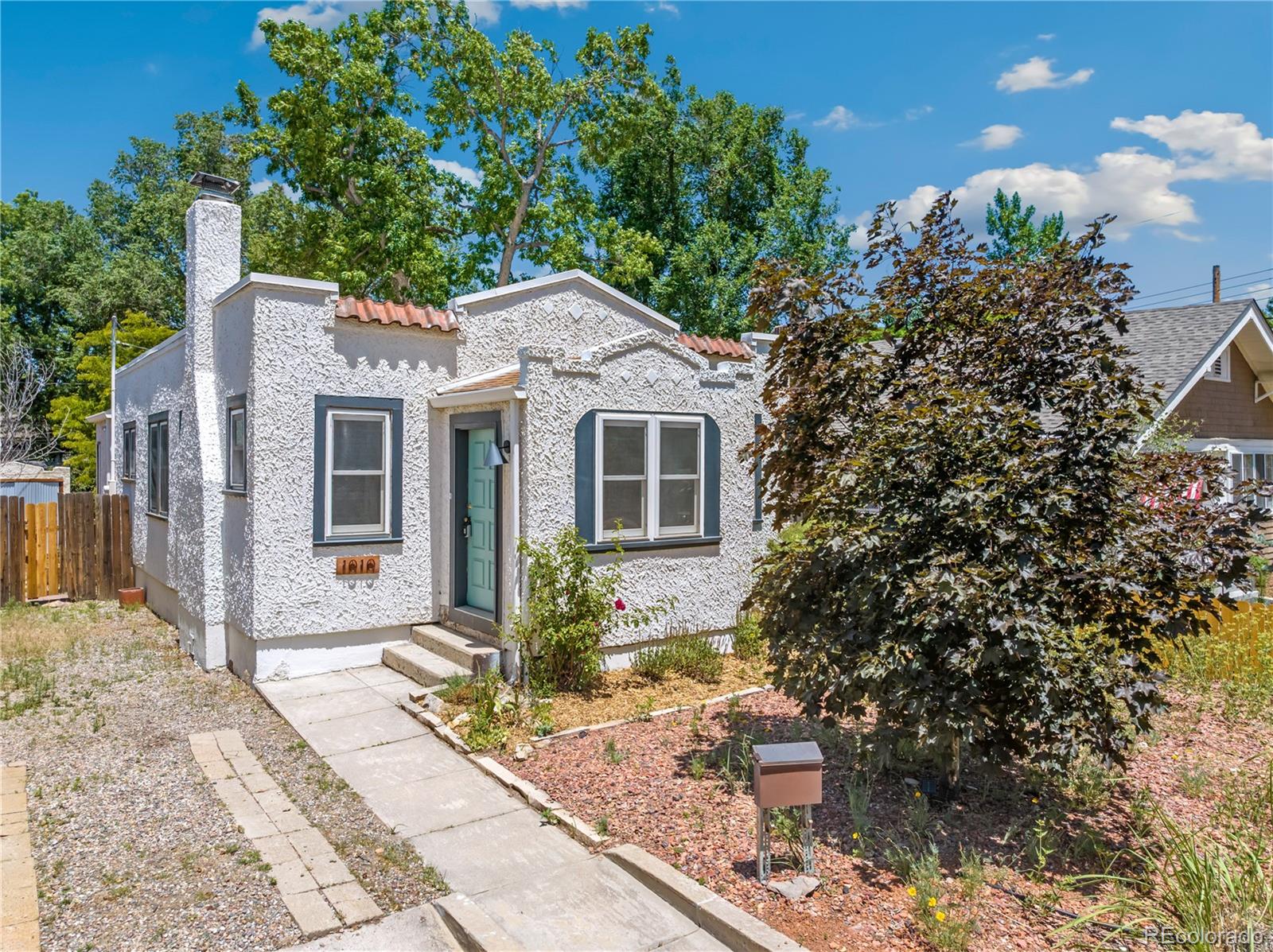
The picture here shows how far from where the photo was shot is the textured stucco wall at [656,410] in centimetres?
777

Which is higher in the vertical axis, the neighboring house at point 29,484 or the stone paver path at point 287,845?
the neighboring house at point 29,484

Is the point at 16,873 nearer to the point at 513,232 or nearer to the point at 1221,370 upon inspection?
the point at 513,232

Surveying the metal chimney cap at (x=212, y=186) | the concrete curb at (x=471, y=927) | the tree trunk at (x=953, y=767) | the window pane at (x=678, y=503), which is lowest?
the concrete curb at (x=471, y=927)

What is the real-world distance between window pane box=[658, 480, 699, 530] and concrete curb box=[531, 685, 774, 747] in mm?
2006

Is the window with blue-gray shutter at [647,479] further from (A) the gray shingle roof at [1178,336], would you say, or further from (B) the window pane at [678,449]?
(A) the gray shingle roof at [1178,336]

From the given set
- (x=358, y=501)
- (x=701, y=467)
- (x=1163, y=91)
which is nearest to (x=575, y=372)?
(x=701, y=467)

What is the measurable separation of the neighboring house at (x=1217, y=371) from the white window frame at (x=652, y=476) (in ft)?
34.8

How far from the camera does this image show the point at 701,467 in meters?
8.96

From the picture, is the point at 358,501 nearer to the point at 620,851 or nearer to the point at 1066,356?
the point at 620,851

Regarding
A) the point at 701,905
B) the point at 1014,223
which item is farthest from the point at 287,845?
the point at 1014,223

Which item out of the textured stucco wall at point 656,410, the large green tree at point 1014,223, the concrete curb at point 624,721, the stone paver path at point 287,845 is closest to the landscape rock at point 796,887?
the stone paver path at point 287,845

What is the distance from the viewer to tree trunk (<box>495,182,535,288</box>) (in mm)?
22500

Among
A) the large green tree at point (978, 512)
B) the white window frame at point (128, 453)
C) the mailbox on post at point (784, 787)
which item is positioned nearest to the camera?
the mailbox on post at point (784, 787)

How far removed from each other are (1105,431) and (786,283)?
2.20 meters
